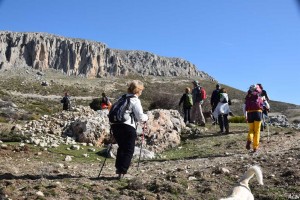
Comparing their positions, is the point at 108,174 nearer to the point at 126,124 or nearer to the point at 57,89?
the point at 126,124

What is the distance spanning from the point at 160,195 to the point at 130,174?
169 cm

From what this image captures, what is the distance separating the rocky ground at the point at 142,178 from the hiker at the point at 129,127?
48 cm

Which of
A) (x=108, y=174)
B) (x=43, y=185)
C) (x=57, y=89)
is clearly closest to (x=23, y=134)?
(x=108, y=174)

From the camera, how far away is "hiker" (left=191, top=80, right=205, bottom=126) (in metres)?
19.4

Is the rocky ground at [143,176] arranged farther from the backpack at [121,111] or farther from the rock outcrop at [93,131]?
the rock outcrop at [93,131]

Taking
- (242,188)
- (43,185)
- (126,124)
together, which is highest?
(126,124)

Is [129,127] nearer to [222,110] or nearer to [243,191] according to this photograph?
[243,191]

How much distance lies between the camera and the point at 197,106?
66.1ft

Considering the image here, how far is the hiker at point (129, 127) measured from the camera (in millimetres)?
7992

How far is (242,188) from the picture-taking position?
5.26 meters

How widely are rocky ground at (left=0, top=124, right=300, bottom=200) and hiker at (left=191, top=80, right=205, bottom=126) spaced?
7819 millimetres

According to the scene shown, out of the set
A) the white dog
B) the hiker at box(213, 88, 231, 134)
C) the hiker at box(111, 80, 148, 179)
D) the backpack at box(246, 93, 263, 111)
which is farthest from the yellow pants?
the white dog

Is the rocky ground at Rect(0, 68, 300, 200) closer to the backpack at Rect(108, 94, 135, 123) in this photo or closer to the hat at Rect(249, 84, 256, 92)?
the backpack at Rect(108, 94, 135, 123)

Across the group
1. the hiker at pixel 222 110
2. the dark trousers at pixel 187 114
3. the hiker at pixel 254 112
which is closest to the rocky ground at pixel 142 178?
the hiker at pixel 254 112
